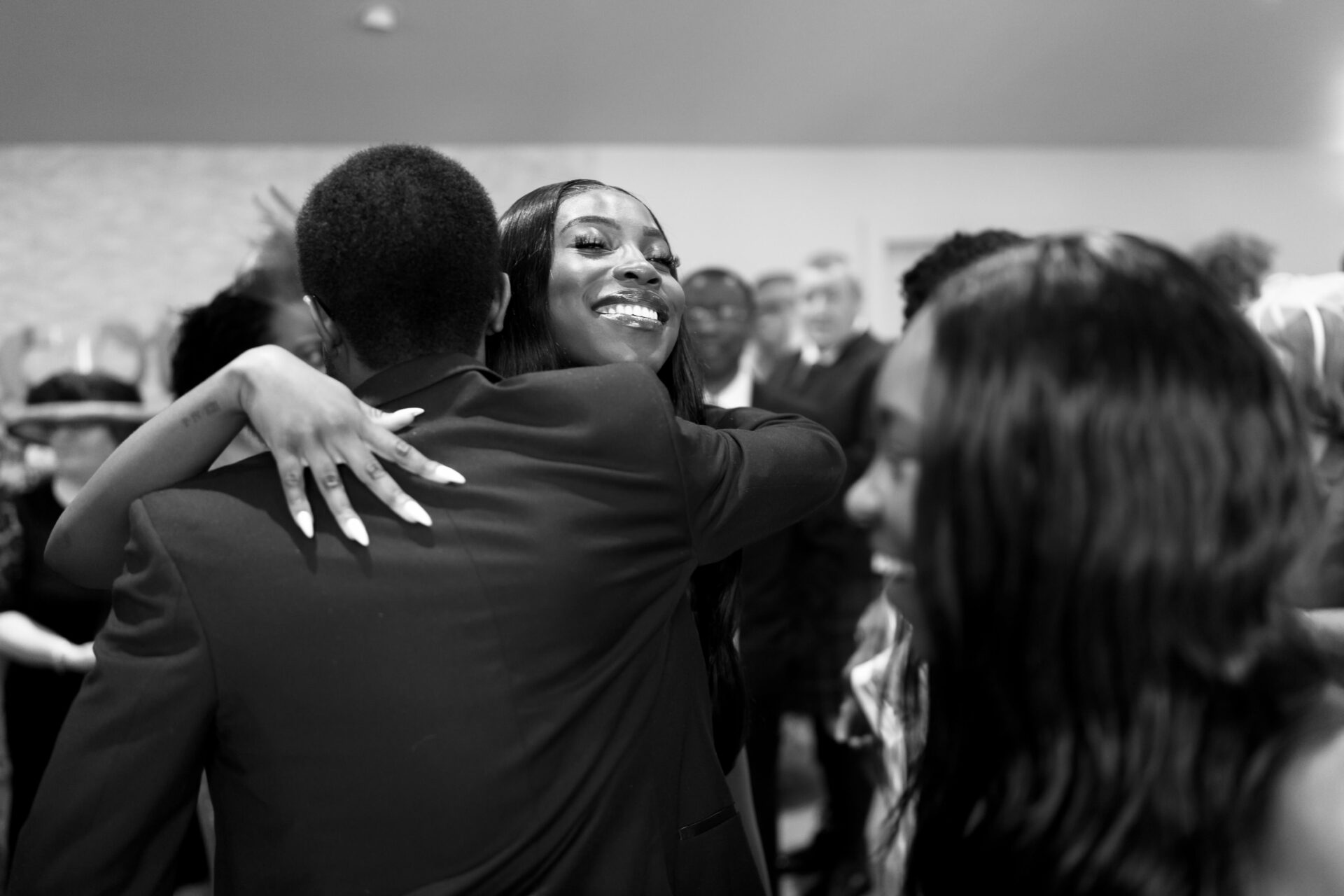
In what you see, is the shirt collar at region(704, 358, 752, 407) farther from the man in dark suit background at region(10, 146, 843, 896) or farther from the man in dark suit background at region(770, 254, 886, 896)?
the man in dark suit background at region(10, 146, 843, 896)

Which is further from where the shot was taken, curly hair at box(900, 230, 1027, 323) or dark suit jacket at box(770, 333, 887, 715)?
dark suit jacket at box(770, 333, 887, 715)

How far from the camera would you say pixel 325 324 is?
1.24m

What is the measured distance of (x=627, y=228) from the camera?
167cm

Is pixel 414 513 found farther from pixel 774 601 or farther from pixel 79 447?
pixel 774 601

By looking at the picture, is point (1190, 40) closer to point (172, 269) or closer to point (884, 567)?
point (884, 567)

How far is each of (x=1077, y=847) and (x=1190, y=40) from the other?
6763mm

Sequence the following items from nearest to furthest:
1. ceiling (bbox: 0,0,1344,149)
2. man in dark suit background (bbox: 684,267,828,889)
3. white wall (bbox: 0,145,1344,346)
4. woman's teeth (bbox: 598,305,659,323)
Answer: woman's teeth (bbox: 598,305,659,323) → man in dark suit background (bbox: 684,267,828,889) → ceiling (bbox: 0,0,1344,149) → white wall (bbox: 0,145,1344,346)

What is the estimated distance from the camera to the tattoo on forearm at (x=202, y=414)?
46.1 inches

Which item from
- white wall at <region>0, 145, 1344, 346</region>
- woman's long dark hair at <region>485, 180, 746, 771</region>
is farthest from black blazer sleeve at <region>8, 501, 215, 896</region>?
white wall at <region>0, 145, 1344, 346</region>

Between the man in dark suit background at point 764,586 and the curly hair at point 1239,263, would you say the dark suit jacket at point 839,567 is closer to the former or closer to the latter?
the man in dark suit background at point 764,586

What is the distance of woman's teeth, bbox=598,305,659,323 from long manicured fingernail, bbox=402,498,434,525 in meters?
0.59

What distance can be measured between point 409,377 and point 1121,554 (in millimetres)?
718

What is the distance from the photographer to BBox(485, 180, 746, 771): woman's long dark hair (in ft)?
5.46

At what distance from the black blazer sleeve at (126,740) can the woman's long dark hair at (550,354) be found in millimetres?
699
